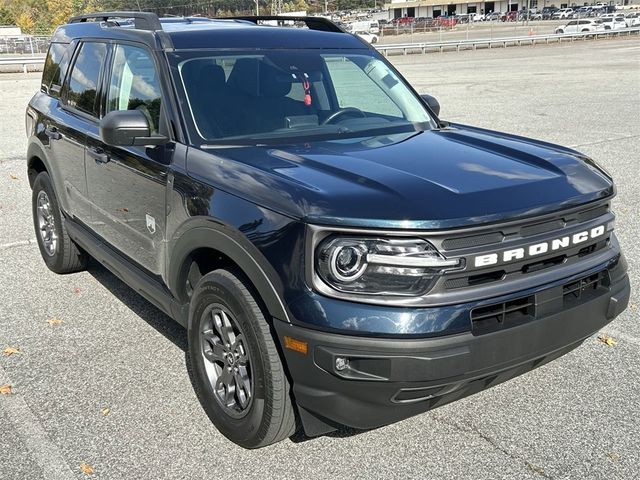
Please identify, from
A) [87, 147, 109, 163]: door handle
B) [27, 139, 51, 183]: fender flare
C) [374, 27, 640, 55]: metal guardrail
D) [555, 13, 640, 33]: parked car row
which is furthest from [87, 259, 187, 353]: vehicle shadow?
[555, 13, 640, 33]: parked car row

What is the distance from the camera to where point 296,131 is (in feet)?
12.8

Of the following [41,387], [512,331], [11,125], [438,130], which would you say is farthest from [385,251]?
[11,125]

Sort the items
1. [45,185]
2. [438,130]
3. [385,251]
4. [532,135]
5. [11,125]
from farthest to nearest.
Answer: [11,125]
[532,135]
[45,185]
[438,130]
[385,251]

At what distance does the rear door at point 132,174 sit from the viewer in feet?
12.5

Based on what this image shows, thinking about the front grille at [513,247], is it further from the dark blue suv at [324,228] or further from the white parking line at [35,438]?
the white parking line at [35,438]

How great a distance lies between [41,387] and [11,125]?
12.8 m

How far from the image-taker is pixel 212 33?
4.20 metres

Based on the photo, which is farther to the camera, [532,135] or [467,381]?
[532,135]

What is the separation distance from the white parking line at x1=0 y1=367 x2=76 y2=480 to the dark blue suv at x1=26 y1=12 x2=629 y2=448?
0.74 m

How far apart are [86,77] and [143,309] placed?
5.70 feet

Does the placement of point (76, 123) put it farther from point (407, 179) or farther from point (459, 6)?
point (459, 6)

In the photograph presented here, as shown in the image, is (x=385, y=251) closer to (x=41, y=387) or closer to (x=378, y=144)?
(x=378, y=144)

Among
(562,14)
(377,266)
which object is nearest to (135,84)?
(377,266)

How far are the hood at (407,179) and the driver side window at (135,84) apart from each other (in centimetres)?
63
